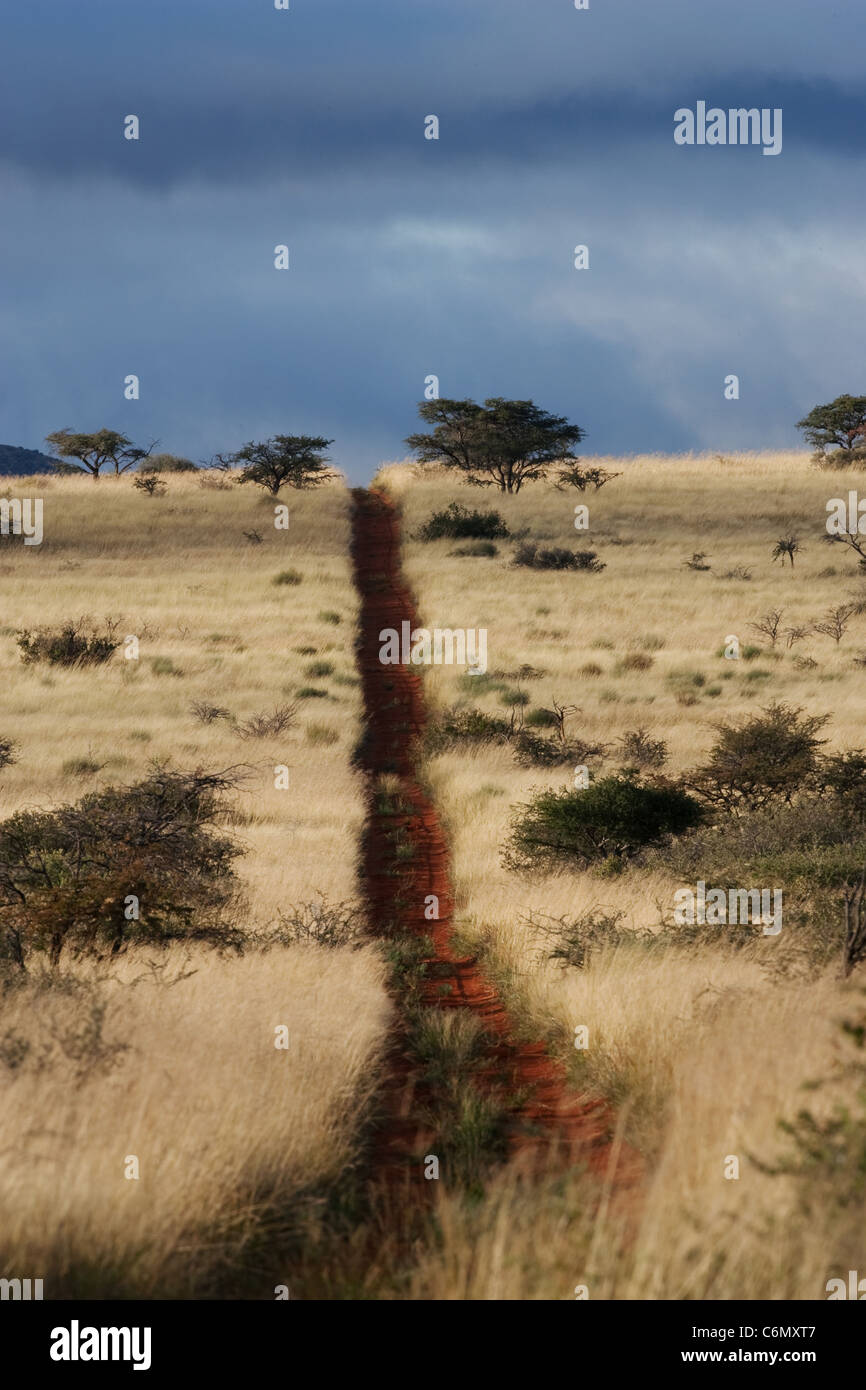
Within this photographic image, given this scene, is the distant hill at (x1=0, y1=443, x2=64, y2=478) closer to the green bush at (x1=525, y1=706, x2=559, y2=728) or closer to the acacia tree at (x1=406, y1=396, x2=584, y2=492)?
the acacia tree at (x1=406, y1=396, x2=584, y2=492)

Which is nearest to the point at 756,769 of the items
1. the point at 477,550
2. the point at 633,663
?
the point at 633,663

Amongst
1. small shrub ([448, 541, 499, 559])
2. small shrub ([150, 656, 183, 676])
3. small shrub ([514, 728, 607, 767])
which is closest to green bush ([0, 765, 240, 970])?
small shrub ([514, 728, 607, 767])

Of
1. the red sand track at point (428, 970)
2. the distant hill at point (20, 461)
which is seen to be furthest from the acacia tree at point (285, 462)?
the distant hill at point (20, 461)

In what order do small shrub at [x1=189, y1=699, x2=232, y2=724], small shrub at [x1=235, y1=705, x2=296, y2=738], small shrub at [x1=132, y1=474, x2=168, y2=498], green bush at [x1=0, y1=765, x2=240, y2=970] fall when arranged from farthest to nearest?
small shrub at [x1=132, y1=474, x2=168, y2=498] < small shrub at [x1=189, y1=699, x2=232, y2=724] < small shrub at [x1=235, y1=705, x2=296, y2=738] < green bush at [x1=0, y1=765, x2=240, y2=970]

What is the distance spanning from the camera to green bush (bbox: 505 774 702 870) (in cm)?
1617

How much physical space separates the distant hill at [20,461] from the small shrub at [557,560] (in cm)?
10157

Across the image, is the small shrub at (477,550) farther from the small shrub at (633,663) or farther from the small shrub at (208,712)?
the small shrub at (208,712)

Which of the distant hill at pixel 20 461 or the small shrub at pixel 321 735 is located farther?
the distant hill at pixel 20 461

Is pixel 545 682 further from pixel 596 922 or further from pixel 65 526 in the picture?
pixel 65 526

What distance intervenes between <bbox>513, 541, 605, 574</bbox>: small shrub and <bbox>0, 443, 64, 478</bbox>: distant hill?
102 meters

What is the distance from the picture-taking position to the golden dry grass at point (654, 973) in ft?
15.9
